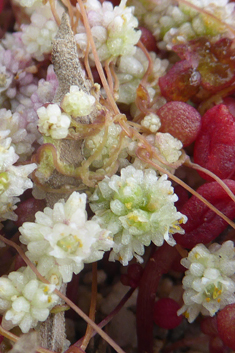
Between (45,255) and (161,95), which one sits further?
(161,95)

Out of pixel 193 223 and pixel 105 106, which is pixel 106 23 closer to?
pixel 105 106

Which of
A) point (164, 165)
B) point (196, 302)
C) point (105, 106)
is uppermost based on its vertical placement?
point (105, 106)

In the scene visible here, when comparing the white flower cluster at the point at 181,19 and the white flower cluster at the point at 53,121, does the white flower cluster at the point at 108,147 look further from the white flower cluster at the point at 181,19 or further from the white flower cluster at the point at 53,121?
the white flower cluster at the point at 181,19

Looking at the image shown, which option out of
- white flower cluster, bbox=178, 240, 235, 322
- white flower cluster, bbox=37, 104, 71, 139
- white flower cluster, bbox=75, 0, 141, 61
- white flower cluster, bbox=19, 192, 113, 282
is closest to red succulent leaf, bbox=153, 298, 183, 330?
white flower cluster, bbox=178, 240, 235, 322

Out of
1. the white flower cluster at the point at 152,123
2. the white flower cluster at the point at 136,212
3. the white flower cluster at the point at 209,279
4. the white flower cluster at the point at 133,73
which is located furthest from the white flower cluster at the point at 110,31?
the white flower cluster at the point at 209,279

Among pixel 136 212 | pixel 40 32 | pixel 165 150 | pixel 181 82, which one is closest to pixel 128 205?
pixel 136 212

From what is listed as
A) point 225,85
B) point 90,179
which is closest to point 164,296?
point 90,179

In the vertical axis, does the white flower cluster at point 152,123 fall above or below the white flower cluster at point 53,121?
below
